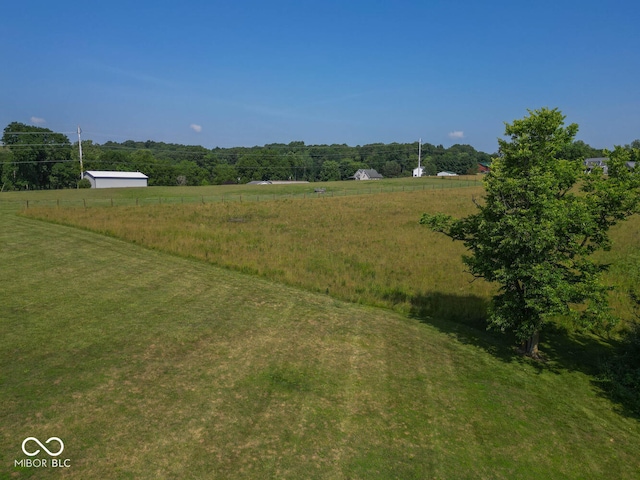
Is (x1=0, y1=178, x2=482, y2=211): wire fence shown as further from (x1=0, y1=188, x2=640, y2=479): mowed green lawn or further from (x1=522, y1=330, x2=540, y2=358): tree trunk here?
(x1=0, y1=188, x2=640, y2=479): mowed green lawn

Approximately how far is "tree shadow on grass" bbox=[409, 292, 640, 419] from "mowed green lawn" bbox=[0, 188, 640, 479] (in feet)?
0.64

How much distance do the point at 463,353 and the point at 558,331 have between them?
510cm

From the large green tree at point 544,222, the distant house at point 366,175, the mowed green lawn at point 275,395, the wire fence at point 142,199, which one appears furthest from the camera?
the distant house at point 366,175

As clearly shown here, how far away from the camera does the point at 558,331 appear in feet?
50.8

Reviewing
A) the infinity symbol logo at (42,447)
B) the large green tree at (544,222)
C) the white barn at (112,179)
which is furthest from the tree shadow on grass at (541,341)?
the white barn at (112,179)

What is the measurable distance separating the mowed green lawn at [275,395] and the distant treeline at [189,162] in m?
31.9

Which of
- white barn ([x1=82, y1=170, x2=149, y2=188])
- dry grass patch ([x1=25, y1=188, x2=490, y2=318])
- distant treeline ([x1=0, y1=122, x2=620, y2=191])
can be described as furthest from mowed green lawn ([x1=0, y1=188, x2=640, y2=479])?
white barn ([x1=82, y1=170, x2=149, y2=188])

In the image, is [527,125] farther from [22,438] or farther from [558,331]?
[22,438]

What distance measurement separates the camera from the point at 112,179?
90938 mm

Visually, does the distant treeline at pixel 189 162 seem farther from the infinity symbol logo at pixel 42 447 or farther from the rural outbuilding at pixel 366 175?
the infinity symbol logo at pixel 42 447

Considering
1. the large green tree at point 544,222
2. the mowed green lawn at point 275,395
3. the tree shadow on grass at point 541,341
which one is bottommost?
the tree shadow on grass at point 541,341

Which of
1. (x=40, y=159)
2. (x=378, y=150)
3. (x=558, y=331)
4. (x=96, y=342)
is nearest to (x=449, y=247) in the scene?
(x=558, y=331)

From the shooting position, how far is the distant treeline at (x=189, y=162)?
98.5 m

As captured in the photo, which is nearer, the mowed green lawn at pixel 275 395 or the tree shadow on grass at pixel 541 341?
the mowed green lawn at pixel 275 395
